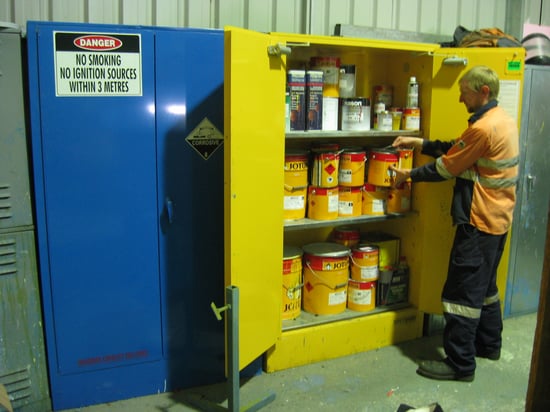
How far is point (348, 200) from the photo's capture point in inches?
127

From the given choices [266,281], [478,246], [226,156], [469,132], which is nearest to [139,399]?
[266,281]

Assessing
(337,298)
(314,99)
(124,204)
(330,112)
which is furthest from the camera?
(337,298)

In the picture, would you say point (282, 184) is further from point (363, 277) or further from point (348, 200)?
point (363, 277)

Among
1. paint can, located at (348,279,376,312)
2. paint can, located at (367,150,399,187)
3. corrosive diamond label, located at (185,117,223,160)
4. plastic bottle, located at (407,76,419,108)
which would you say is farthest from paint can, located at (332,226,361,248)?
corrosive diamond label, located at (185,117,223,160)

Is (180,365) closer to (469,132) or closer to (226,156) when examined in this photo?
(226,156)

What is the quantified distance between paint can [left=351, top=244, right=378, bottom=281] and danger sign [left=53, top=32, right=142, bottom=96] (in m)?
1.60

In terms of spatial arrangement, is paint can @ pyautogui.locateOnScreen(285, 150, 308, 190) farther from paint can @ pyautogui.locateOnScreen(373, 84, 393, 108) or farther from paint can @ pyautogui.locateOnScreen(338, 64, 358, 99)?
paint can @ pyautogui.locateOnScreen(373, 84, 393, 108)

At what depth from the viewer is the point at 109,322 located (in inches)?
105

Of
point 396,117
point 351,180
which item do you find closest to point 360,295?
point 351,180

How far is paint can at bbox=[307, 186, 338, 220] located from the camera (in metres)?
3.11

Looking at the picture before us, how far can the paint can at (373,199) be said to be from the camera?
3281 mm

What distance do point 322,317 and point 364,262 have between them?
42 cm

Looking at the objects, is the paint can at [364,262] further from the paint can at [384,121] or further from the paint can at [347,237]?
the paint can at [384,121]

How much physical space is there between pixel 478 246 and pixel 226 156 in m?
1.45
